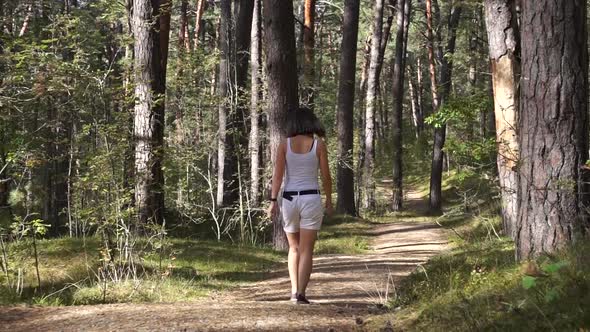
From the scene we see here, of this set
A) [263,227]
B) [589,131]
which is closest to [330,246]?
[263,227]

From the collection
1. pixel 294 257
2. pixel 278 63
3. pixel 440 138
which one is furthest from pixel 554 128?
pixel 440 138

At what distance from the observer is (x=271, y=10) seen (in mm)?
11578

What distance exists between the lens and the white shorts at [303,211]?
609 centimetres

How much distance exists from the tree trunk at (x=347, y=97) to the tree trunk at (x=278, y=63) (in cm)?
780

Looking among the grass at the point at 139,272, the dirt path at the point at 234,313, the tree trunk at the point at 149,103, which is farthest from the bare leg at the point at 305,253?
the tree trunk at the point at 149,103

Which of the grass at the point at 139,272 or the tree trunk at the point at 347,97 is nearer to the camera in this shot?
the grass at the point at 139,272

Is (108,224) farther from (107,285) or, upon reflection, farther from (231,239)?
(231,239)

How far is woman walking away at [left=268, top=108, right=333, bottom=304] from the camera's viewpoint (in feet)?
20.1

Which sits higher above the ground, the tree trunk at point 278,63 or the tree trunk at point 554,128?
the tree trunk at point 278,63

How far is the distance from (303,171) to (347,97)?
13.8 metres

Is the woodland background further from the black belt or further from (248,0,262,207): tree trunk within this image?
the black belt

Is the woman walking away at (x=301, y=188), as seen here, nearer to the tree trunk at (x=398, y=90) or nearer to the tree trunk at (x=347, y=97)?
the tree trunk at (x=347, y=97)

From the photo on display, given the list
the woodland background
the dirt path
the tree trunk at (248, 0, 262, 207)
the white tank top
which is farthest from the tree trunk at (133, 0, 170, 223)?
the white tank top

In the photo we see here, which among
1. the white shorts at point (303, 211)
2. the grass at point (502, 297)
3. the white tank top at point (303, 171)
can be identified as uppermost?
the white tank top at point (303, 171)
